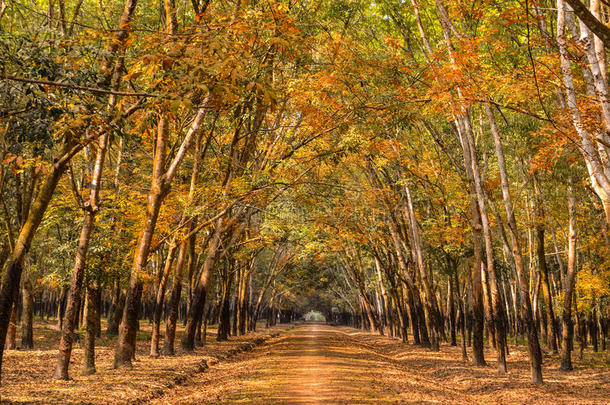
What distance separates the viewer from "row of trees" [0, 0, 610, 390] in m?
6.91

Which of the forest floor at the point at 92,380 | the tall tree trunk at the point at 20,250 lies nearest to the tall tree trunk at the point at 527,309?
the forest floor at the point at 92,380

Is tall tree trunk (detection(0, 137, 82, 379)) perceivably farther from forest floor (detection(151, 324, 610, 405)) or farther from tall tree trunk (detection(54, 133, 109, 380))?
forest floor (detection(151, 324, 610, 405))

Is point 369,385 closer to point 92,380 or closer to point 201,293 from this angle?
point 92,380

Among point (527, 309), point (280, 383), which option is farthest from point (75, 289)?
point (527, 309)

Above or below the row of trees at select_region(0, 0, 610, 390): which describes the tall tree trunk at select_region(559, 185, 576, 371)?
below

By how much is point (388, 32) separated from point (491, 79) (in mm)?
5601

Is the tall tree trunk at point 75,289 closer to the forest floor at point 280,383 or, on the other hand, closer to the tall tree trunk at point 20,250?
the forest floor at point 280,383

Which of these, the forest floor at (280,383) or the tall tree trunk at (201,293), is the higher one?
the tall tree trunk at (201,293)

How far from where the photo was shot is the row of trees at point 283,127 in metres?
6.91

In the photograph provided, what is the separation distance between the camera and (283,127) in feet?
47.0

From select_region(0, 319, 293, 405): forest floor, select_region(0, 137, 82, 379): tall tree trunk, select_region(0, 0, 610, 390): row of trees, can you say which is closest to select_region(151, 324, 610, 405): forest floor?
select_region(0, 319, 293, 405): forest floor

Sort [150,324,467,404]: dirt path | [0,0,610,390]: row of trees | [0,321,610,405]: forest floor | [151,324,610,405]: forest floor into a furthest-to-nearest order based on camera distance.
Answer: [151,324,610,405]: forest floor
[150,324,467,404]: dirt path
[0,321,610,405]: forest floor
[0,0,610,390]: row of trees

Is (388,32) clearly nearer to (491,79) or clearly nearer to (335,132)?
(335,132)

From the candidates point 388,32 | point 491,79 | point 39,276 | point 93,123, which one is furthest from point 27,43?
point 39,276
